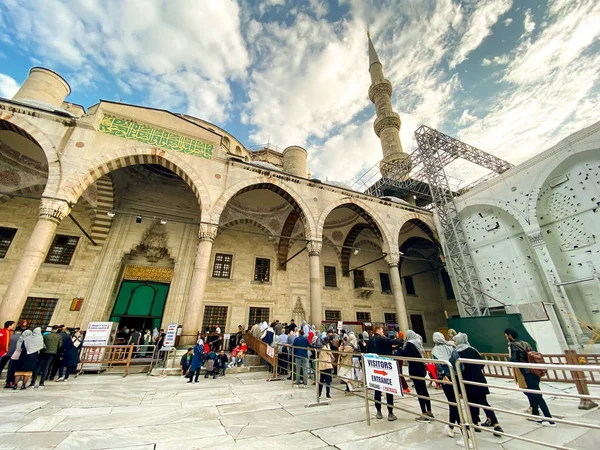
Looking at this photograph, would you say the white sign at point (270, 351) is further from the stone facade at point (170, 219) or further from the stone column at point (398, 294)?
the stone column at point (398, 294)

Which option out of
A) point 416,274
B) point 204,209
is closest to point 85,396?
point 204,209

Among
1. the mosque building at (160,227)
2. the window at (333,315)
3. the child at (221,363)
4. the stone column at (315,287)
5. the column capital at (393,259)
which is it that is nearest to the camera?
the child at (221,363)

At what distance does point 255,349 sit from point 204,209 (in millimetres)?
5134

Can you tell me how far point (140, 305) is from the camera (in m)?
11.2

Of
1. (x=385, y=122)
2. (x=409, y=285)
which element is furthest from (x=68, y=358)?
(x=385, y=122)

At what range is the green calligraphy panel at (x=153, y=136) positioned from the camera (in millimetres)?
9336

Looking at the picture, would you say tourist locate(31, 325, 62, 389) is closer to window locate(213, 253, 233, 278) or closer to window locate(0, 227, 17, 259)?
window locate(213, 253, 233, 278)

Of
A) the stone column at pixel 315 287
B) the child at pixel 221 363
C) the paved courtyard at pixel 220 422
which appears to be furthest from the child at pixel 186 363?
the stone column at pixel 315 287

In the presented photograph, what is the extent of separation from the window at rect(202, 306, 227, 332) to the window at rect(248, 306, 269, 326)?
121 cm

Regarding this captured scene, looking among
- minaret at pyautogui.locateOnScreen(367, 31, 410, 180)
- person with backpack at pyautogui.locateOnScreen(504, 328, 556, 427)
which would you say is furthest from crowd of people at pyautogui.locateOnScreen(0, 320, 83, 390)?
minaret at pyautogui.locateOnScreen(367, 31, 410, 180)

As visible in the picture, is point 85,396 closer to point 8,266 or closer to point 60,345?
point 60,345

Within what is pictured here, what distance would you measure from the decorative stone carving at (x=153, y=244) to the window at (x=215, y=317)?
3.29 meters

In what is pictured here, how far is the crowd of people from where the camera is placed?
16.9 ft

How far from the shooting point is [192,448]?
2.66m
